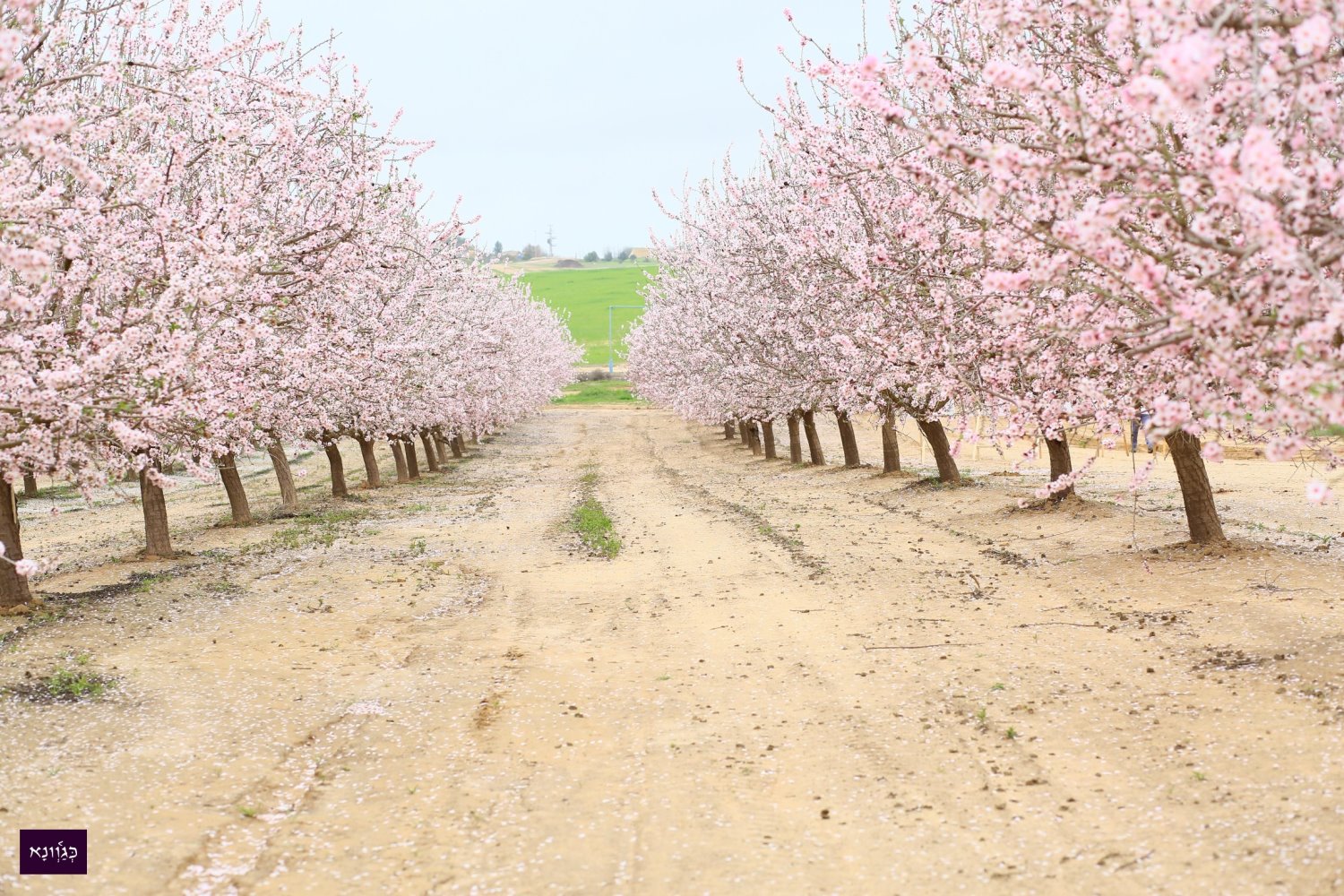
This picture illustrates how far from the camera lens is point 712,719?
9.58 metres

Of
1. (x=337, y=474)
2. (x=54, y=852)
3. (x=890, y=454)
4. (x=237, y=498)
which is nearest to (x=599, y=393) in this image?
(x=337, y=474)

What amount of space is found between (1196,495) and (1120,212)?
11020 millimetres

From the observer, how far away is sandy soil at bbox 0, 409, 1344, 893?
675 centimetres

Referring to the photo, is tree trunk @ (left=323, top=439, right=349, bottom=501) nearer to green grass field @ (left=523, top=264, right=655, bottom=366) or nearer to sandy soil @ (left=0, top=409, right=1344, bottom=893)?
sandy soil @ (left=0, top=409, right=1344, bottom=893)

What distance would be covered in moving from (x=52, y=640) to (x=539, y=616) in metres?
5.47

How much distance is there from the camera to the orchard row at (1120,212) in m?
4.84

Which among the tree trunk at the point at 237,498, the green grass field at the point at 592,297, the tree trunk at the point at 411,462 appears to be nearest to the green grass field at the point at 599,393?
the green grass field at the point at 592,297

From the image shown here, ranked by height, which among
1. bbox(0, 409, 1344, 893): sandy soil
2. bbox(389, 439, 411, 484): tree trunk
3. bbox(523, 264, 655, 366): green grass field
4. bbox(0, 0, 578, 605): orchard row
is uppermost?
bbox(523, 264, 655, 366): green grass field

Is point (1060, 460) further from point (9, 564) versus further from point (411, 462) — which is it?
point (411, 462)

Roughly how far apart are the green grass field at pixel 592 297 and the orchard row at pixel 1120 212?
100m

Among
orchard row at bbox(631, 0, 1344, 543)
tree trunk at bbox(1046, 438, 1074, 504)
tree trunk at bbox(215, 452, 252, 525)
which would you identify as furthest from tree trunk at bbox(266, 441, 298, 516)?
tree trunk at bbox(1046, 438, 1074, 504)

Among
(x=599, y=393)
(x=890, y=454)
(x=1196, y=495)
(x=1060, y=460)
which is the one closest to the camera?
(x=1196, y=495)

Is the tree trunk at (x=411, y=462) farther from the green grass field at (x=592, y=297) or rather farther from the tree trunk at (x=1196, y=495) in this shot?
the green grass field at (x=592, y=297)

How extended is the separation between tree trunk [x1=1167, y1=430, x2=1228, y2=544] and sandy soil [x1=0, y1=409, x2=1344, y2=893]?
55 cm
